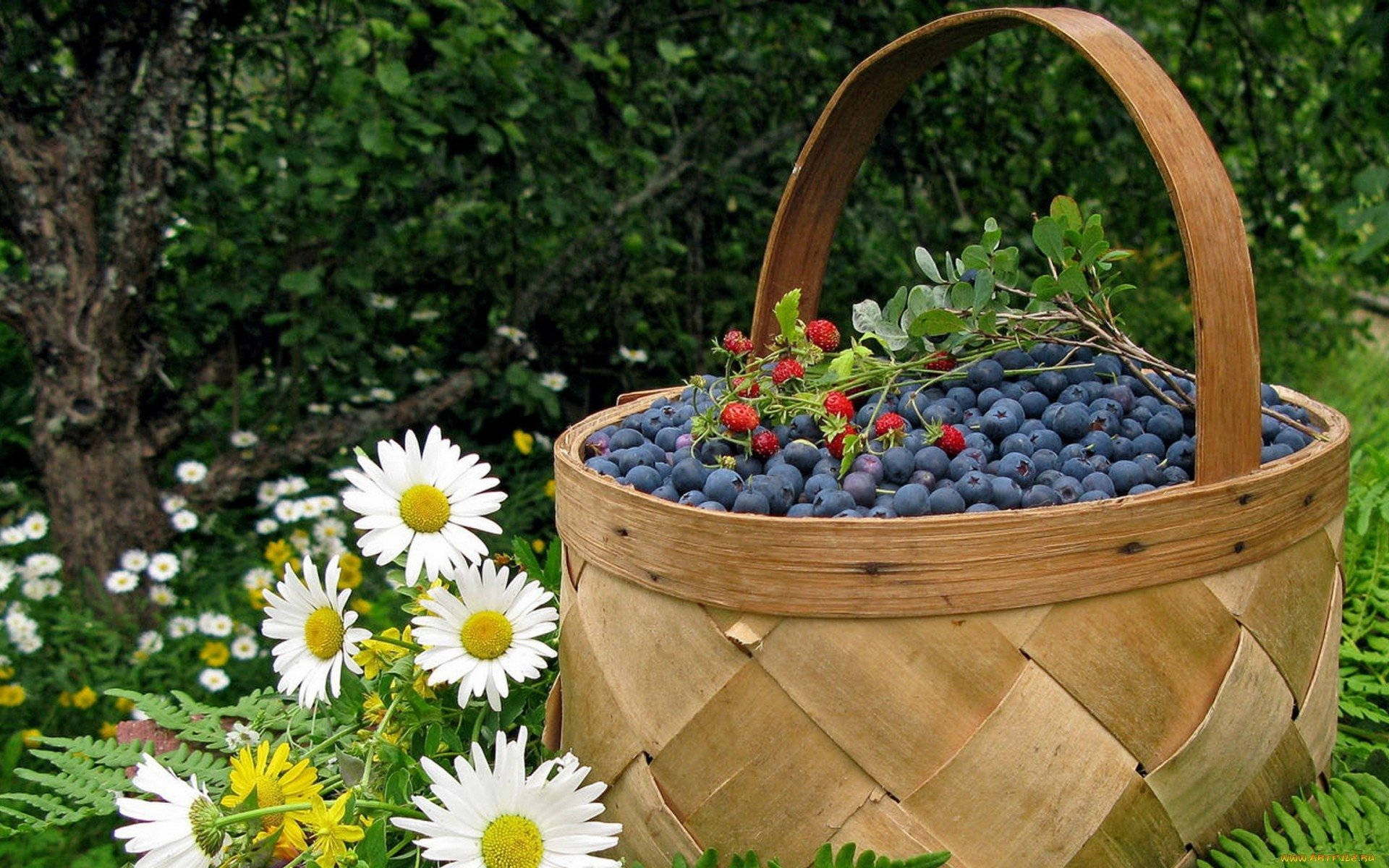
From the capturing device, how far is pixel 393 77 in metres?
1.78

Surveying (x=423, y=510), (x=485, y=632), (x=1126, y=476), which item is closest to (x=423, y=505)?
(x=423, y=510)

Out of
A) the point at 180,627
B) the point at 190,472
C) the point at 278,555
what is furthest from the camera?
the point at 190,472

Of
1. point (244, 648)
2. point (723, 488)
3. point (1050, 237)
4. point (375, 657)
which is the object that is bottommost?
point (244, 648)

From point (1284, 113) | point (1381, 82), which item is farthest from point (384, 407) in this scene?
point (1284, 113)

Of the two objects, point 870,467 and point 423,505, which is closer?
point 870,467

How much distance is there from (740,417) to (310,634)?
0.45 metres

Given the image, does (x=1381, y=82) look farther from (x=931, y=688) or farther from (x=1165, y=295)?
(x=931, y=688)

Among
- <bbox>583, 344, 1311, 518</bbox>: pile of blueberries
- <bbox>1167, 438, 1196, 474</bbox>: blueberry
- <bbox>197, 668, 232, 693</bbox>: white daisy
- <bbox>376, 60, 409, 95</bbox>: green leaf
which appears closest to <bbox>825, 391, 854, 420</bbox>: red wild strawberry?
<bbox>583, 344, 1311, 518</bbox>: pile of blueberries

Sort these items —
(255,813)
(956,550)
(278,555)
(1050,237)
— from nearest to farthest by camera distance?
(956,550), (255,813), (1050,237), (278,555)

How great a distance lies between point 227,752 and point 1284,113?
9.38 ft

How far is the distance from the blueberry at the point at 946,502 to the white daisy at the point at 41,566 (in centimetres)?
168

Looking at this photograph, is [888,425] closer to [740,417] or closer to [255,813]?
[740,417]

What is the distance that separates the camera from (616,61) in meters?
2.11

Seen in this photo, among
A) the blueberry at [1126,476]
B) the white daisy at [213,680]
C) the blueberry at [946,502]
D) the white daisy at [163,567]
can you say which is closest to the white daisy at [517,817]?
the blueberry at [946,502]
